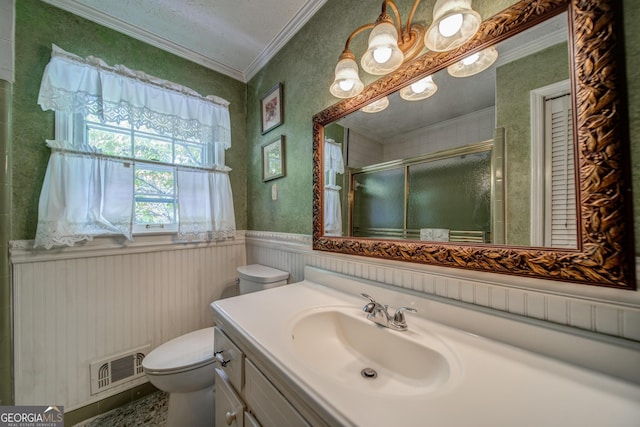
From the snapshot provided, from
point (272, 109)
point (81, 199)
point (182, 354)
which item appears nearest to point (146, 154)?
point (81, 199)

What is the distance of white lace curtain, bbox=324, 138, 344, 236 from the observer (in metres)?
1.18

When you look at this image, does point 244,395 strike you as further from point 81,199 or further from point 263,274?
point 81,199

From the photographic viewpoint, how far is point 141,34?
1506 mm

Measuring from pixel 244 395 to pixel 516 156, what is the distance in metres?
1.12

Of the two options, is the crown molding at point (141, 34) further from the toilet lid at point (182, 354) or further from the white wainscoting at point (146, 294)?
the toilet lid at point (182, 354)

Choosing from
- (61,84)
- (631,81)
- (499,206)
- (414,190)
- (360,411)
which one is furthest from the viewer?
(61,84)

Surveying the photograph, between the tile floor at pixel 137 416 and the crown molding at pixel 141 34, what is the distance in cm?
237

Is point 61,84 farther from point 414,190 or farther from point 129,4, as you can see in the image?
point 414,190

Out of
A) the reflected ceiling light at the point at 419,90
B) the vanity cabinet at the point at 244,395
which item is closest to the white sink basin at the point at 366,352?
the vanity cabinet at the point at 244,395

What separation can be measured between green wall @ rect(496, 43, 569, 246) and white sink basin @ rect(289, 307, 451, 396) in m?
0.41

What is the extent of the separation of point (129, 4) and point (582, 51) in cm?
209

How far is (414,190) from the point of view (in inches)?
35.4

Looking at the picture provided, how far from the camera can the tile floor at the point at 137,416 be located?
1.28m

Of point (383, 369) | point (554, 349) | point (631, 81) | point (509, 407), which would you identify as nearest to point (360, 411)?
point (509, 407)
